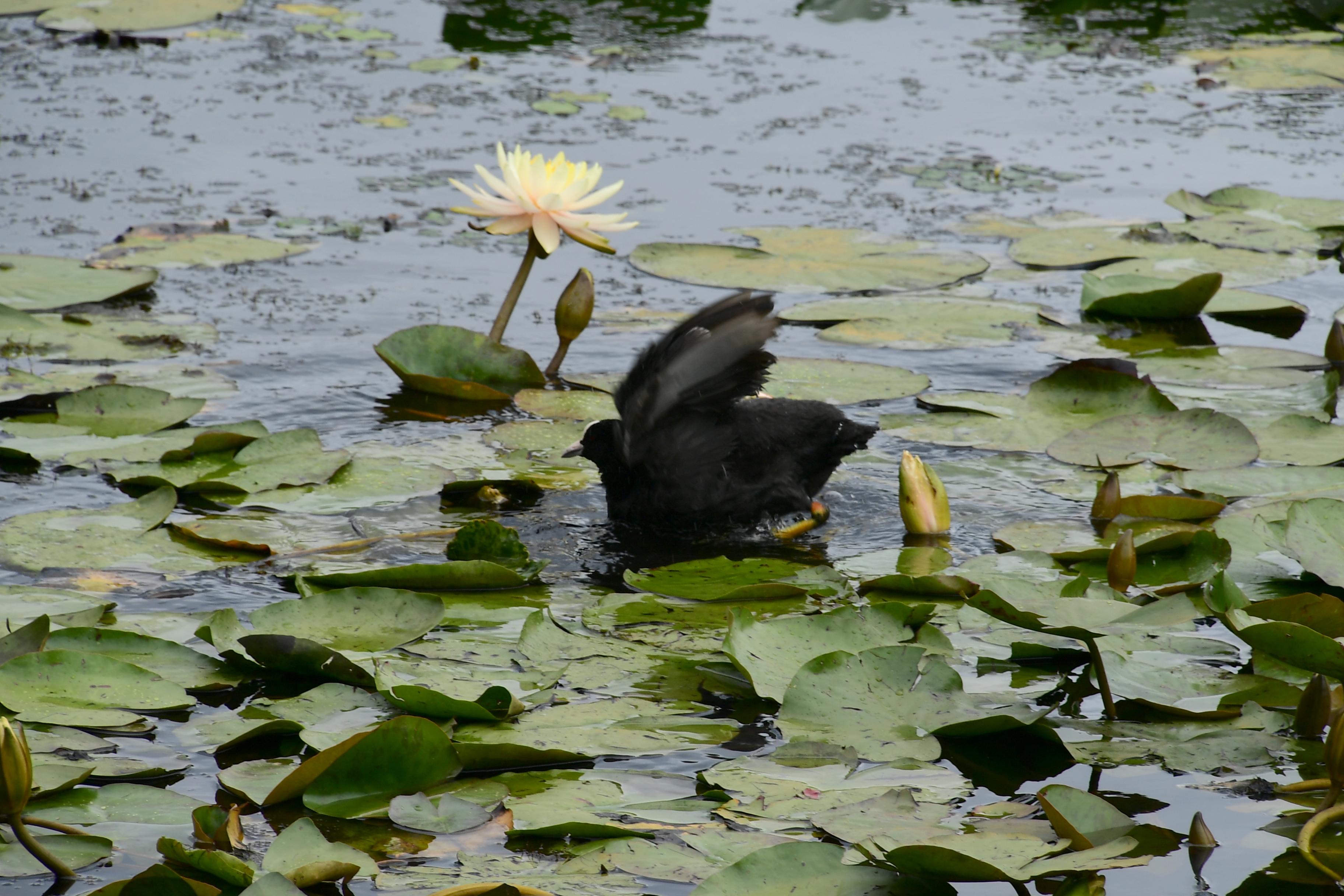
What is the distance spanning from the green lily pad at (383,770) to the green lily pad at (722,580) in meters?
1.10

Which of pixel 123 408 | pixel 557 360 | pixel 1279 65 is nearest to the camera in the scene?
pixel 123 408

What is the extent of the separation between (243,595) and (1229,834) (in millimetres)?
2439

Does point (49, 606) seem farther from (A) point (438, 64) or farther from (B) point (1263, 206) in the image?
(A) point (438, 64)

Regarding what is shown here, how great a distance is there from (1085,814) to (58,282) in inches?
190

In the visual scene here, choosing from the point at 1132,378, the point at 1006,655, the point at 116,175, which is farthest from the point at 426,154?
the point at 1006,655

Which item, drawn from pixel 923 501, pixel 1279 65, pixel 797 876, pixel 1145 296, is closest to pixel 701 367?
pixel 923 501

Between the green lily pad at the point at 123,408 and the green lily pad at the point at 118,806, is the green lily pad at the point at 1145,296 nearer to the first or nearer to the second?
the green lily pad at the point at 123,408

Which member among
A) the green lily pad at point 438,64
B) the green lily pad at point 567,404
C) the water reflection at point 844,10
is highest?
the water reflection at point 844,10

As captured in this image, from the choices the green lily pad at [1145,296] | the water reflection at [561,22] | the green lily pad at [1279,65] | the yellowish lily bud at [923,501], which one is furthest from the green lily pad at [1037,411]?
the water reflection at [561,22]

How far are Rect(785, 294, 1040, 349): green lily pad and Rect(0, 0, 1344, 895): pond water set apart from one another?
0.26 feet

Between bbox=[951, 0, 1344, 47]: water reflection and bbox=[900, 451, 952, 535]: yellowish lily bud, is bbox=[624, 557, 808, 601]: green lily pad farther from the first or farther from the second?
bbox=[951, 0, 1344, 47]: water reflection

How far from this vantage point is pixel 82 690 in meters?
3.00

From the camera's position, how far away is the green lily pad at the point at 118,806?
260 cm

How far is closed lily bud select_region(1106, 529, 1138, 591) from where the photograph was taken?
358 cm
